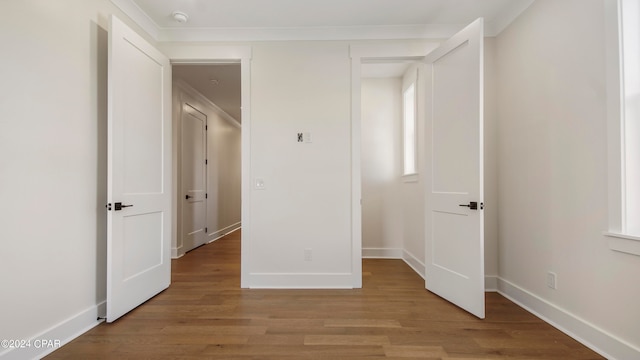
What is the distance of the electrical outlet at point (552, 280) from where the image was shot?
2111 millimetres

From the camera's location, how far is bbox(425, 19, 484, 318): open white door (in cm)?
225

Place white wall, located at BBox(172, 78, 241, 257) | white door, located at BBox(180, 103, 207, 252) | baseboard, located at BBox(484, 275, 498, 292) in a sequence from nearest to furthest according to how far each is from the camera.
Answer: baseboard, located at BBox(484, 275, 498, 292) → white wall, located at BBox(172, 78, 241, 257) → white door, located at BBox(180, 103, 207, 252)

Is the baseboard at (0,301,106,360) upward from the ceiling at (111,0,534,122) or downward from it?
downward

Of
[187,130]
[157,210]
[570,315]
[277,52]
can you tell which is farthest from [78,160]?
[570,315]

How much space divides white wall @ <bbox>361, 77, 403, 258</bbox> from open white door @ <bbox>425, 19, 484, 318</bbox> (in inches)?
48.9

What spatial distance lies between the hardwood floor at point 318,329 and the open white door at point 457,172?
232 millimetres

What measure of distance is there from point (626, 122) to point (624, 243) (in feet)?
2.25

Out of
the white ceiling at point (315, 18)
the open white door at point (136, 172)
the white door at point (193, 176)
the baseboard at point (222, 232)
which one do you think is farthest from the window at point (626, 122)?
the baseboard at point (222, 232)

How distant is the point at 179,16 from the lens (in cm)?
260

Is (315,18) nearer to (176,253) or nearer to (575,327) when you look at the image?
(575,327)

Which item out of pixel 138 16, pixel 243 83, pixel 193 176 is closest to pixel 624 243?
pixel 243 83

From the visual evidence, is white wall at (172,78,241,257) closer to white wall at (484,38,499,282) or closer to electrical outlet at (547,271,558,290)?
white wall at (484,38,499,282)

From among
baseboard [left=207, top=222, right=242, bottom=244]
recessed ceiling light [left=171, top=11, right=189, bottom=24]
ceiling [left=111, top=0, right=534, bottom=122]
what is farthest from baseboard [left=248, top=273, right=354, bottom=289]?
baseboard [left=207, top=222, right=242, bottom=244]

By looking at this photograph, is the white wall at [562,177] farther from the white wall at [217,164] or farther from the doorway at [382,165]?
the white wall at [217,164]
